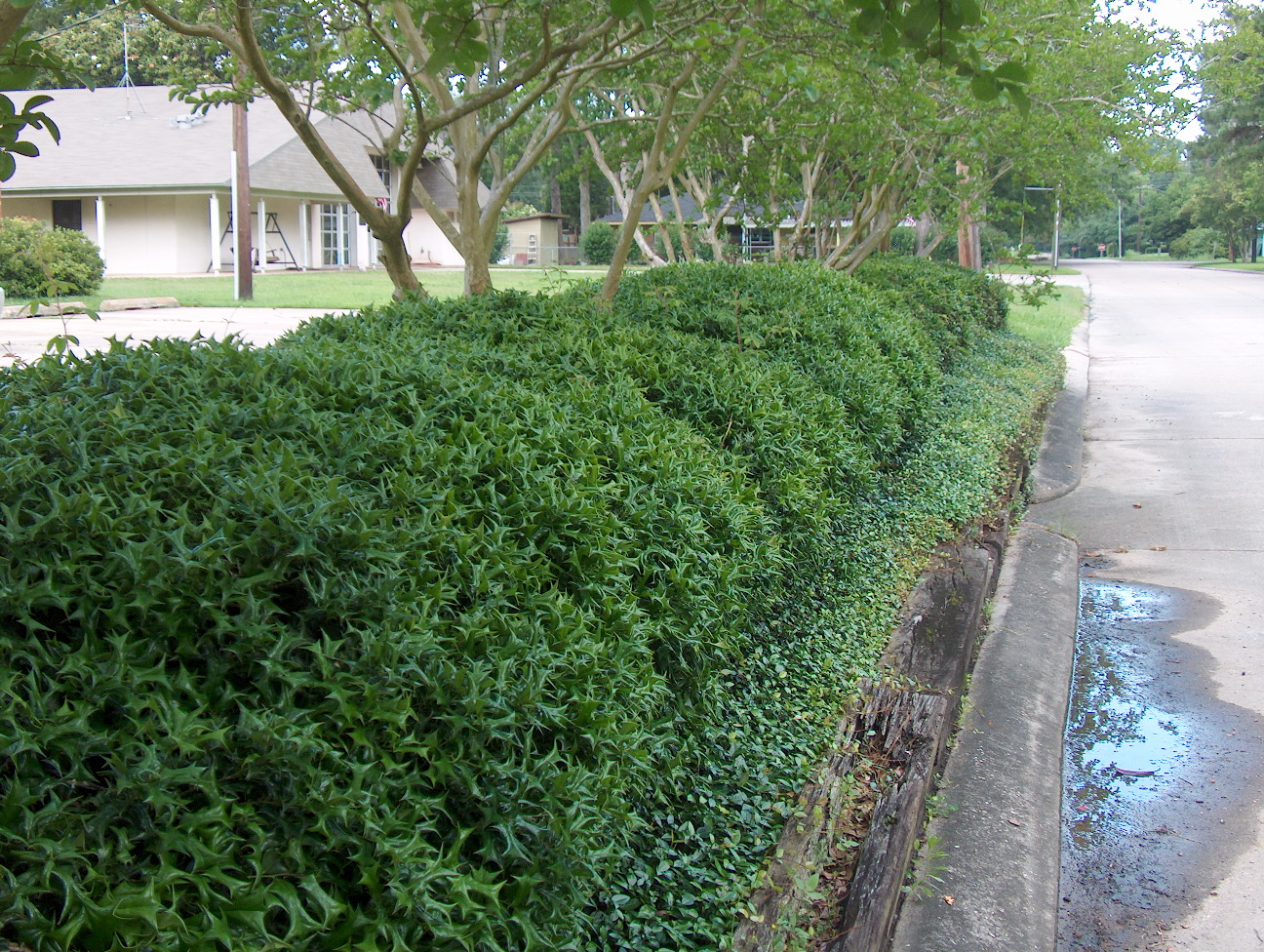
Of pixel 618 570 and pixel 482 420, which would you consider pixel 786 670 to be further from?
pixel 482 420

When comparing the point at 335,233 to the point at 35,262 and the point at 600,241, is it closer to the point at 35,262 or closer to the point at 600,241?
the point at 600,241

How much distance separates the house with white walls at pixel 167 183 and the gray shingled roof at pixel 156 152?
37 millimetres

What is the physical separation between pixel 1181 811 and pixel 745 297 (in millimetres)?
3649

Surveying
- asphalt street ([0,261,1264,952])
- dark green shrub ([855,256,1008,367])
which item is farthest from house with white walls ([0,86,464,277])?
asphalt street ([0,261,1264,952])

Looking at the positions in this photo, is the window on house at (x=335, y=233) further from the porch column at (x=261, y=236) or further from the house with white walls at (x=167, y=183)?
the porch column at (x=261, y=236)

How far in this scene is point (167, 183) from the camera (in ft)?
102

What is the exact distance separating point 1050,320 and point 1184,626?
653 inches

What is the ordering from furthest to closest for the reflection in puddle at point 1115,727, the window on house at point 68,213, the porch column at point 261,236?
the porch column at point 261,236
the window on house at point 68,213
the reflection in puddle at point 1115,727

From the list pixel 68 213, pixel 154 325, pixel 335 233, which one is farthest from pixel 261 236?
pixel 154 325

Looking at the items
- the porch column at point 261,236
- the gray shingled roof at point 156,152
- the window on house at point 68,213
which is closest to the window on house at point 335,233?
the gray shingled roof at point 156,152

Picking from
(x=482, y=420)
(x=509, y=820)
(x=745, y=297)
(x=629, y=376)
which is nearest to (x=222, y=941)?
(x=509, y=820)

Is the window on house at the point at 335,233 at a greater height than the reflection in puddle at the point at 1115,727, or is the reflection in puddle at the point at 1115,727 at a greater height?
the window on house at the point at 335,233

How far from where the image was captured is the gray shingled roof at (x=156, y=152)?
31.3m

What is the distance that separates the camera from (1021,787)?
424cm
